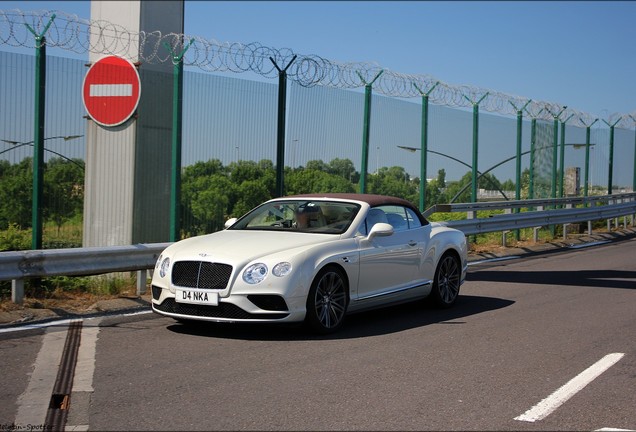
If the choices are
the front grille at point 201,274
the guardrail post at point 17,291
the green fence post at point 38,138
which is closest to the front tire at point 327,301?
the front grille at point 201,274

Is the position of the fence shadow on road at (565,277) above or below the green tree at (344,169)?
below

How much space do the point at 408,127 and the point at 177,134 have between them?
7.26m

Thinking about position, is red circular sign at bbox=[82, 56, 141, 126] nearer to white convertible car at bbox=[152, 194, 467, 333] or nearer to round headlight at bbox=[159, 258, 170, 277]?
white convertible car at bbox=[152, 194, 467, 333]

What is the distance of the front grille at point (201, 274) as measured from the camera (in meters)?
8.24

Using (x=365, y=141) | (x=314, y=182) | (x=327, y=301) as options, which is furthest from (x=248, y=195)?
(x=327, y=301)

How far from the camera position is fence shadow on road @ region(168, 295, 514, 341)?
28.3 ft

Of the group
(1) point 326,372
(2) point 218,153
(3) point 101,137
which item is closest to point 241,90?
→ (2) point 218,153

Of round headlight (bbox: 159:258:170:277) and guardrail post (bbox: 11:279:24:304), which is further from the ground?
round headlight (bbox: 159:258:170:277)

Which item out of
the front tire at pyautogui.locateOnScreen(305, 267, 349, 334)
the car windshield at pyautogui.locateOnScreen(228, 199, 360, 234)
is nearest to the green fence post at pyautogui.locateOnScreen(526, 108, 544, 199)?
the car windshield at pyautogui.locateOnScreen(228, 199, 360, 234)

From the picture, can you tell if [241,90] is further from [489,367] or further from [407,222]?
[489,367]

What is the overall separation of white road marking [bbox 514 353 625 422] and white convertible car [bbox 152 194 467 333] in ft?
8.52

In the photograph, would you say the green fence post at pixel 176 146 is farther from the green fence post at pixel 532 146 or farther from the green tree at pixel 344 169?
the green fence post at pixel 532 146

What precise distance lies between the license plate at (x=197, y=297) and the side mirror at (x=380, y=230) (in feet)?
6.54

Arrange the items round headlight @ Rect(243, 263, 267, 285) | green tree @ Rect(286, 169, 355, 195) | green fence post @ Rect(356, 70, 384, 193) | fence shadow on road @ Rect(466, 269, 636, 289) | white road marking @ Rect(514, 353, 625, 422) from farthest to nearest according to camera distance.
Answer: green fence post @ Rect(356, 70, 384, 193), green tree @ Rect(286, 169, 355, 195), fence shadow on road @ Rect(466, 269, 636, 289), round headlight @ Rect(243, 263, 267, 285), white road marking @ Rect(514, 353, 625, 422)
